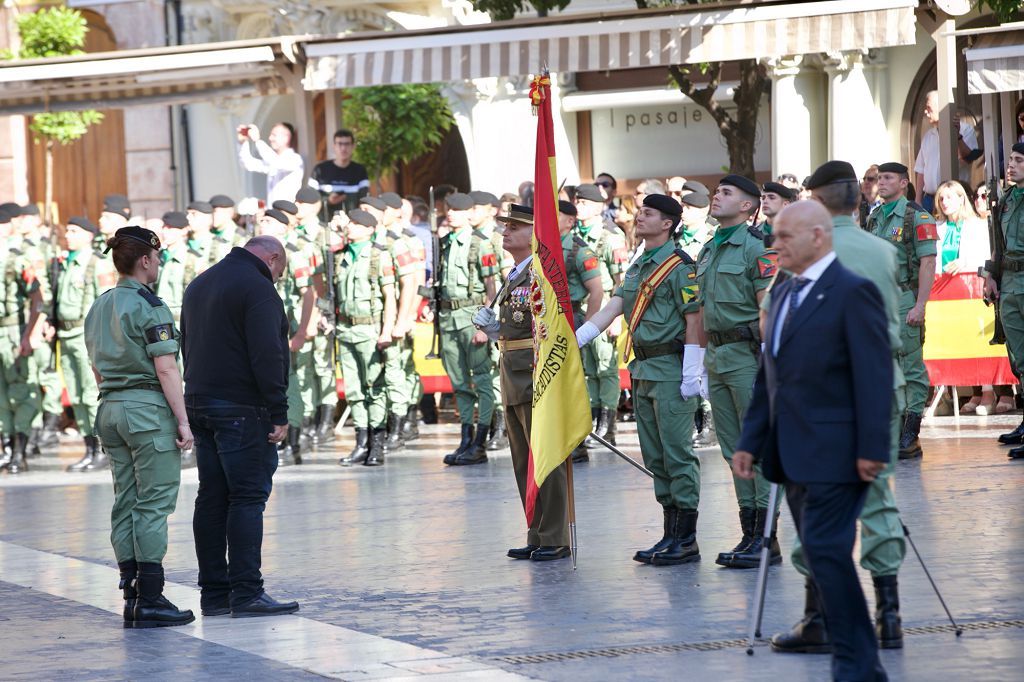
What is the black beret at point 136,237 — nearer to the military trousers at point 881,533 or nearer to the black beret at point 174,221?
the military trousers at point 881,533

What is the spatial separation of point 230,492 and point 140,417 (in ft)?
1.90

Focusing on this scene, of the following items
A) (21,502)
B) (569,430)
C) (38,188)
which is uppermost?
(38,188)

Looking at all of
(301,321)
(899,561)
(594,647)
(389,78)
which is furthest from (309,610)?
(389,78)

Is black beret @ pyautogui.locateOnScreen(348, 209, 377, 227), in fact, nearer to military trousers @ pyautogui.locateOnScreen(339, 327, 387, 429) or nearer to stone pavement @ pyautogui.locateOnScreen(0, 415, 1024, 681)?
military trousers @ pyautogui.locateOnScreen(339, 327, 387, 429)

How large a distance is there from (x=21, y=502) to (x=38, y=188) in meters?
14.2

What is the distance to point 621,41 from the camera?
48.2ft

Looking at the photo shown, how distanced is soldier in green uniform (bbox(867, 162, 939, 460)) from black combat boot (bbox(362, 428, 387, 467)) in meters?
4.50

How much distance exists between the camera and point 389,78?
50.3ft

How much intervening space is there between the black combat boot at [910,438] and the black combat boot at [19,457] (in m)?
8.15

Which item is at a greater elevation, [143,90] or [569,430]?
[143,90]

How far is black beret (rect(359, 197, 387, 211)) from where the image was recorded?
15.5m

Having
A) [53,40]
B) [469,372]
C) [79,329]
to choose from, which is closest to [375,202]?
[469,372]

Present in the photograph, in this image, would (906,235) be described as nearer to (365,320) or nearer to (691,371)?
(691,371)

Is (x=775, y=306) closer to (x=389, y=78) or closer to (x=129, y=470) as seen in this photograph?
(x=129, y=470)
